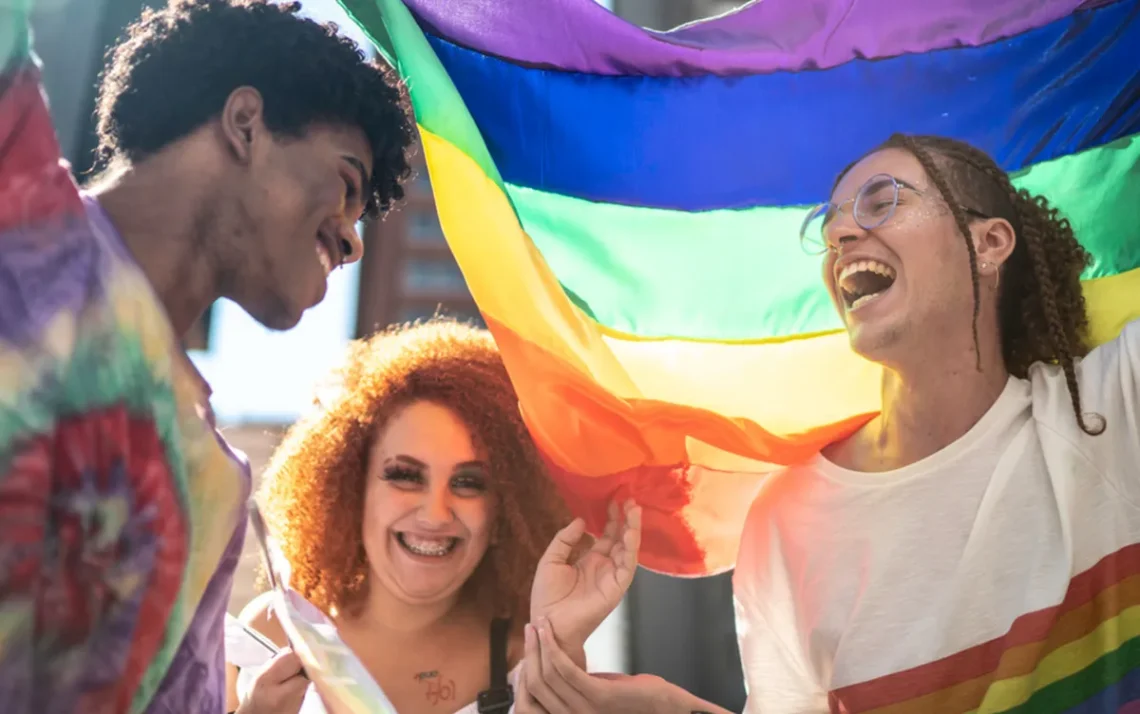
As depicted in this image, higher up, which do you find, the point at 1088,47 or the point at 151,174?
the point at 1088,47

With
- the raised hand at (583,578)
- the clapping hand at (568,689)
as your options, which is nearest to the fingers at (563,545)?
the raised hand at (583,578)

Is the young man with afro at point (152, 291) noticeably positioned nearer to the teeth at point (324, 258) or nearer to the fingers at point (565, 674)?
the teeth at point (324, 258)

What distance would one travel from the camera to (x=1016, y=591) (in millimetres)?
2070

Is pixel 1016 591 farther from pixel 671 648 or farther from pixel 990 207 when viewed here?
pixel 671 648

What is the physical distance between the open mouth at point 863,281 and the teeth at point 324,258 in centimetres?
95

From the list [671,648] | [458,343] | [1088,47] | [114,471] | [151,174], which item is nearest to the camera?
[114,471]

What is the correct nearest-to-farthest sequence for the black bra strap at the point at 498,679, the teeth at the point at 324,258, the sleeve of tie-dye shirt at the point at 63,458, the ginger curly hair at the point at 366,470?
the sleeve of tie-dye shirt at the point at 63,458 < the teeth at the point at 324,258 < the black bra strap at the point at 498,679 < the ginger curly hair at the point at 366,470

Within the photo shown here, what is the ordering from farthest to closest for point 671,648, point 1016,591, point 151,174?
point 671,648 → point 1016,591 → point 151,174

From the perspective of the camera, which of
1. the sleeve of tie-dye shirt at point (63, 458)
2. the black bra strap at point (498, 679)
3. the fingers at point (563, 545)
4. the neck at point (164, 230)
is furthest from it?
the black bra strap at point (498, 679)

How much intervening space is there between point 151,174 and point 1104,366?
5.45 ft

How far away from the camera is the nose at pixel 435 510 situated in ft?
8.30

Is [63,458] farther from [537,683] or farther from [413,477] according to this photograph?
[413,477]

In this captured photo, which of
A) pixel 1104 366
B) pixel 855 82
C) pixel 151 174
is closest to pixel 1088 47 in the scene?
pixel 855 82

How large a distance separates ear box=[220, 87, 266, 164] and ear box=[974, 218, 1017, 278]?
4.28ft
